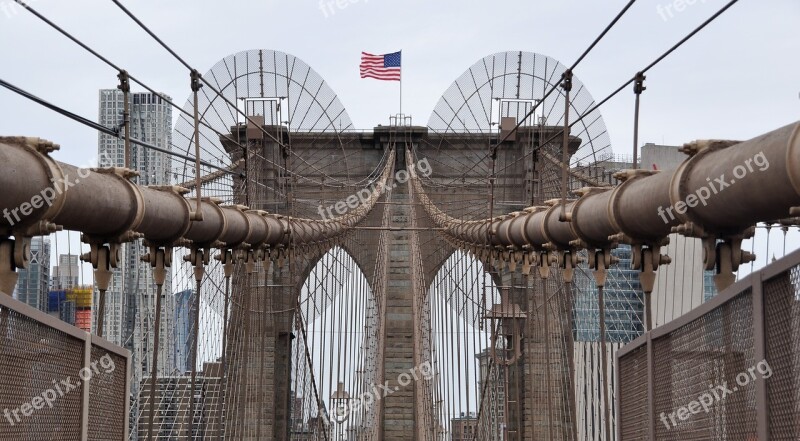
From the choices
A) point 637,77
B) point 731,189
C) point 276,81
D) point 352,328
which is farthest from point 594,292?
point 731,189

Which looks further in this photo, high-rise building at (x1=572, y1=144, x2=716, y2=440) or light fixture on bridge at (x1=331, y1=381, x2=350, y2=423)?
high-rise building at (x1=572, y1=144, x2=716, y2=440)

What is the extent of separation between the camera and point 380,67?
77.9 ft

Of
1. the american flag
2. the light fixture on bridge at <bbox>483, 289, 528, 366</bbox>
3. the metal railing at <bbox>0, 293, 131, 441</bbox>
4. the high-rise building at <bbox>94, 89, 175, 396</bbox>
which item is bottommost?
the metal railing at <bbox>0, 293, 131, 441</bbox>

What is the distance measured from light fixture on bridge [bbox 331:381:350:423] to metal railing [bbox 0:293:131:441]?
10009 mm

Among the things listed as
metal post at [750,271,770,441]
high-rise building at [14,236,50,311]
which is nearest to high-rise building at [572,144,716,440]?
high-rise building at [14,236,50,311]

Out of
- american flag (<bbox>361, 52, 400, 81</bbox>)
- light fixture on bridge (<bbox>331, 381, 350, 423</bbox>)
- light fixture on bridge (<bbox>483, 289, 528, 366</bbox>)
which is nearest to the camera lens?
light fixture on bridge (<bbox>483, 289, 528, 366</bbox>)

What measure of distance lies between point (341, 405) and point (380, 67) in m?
8.50

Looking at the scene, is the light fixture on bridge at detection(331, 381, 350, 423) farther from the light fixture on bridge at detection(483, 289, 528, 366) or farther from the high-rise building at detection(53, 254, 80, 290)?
the high-rise building at detection(53, 254, 80, 290)

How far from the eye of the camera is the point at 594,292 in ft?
89.6

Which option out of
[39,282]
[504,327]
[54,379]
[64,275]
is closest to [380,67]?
[504,327]

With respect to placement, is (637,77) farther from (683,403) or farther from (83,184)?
(83,184)

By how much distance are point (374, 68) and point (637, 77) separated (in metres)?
18.3

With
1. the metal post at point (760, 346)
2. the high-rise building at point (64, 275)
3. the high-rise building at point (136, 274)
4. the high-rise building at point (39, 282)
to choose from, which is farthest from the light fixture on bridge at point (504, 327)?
the metal post at point (760, 346)

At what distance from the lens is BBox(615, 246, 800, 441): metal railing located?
2.97 meters
